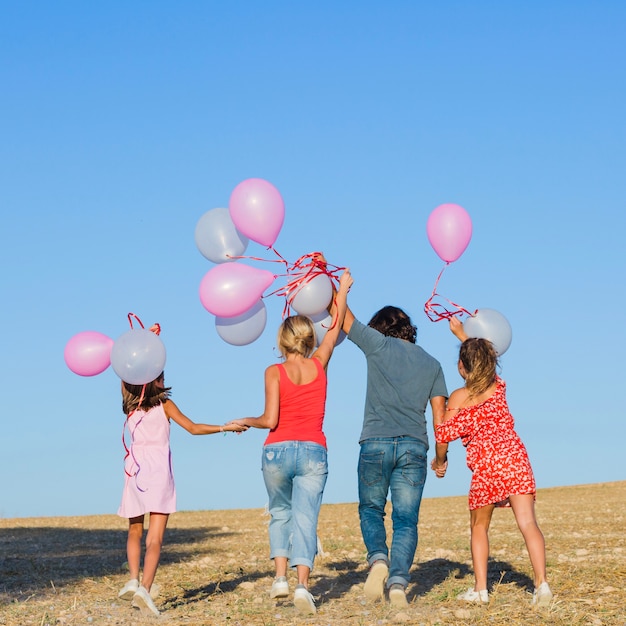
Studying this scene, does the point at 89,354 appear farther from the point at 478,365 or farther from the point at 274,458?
the point at 478,365

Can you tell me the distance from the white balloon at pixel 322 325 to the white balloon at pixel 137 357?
4.05ft

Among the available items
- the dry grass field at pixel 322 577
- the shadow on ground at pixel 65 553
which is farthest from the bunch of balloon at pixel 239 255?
the shadow on ground at pixel 65 553

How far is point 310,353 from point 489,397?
136 centimetres

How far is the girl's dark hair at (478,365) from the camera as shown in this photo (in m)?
6.86

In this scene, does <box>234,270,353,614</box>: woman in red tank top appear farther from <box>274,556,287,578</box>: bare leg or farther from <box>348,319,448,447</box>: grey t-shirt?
<box>348,319,448,447</box>: grey t-shirt

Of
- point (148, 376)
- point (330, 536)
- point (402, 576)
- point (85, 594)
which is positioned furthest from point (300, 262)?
point (330, 536)

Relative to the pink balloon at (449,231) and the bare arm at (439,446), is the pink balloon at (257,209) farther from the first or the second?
the bare arm at (439,446)

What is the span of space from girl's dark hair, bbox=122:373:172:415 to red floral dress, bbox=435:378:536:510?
2162 millimetres

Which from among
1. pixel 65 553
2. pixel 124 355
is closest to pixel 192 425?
pixel 124 355

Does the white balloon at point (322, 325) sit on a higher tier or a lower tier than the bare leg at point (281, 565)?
higher

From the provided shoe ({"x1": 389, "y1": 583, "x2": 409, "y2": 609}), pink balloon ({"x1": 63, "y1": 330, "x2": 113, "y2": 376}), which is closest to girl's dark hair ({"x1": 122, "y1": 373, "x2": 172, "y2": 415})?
pink balloon ({"x1": 63, "y1": 330, "x2": 113, "y2": 376})

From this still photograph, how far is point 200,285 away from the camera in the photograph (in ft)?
24.4

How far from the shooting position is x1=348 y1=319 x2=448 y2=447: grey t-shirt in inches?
274

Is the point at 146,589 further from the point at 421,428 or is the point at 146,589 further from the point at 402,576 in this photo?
the point at 421,428
